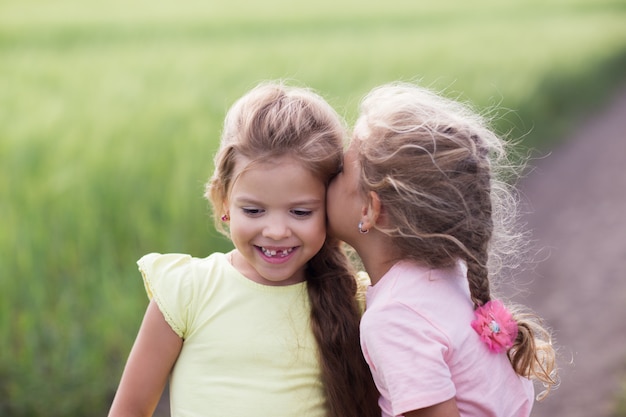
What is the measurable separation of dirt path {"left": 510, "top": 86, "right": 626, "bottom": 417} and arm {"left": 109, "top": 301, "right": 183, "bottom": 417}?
158cm

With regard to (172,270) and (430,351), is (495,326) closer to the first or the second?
(430,351)

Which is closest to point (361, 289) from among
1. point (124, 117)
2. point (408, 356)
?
point (408, 356)

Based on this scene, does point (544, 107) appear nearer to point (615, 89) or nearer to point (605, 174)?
point (605, 174)

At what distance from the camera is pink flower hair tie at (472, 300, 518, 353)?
88.2 inches

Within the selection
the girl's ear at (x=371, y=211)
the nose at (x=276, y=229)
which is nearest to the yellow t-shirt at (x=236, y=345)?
the nose at (x=276, y=229)

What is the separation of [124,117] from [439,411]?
348 cm

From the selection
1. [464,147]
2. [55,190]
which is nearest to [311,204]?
[464,147]

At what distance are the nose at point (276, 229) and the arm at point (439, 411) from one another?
1.59 feet

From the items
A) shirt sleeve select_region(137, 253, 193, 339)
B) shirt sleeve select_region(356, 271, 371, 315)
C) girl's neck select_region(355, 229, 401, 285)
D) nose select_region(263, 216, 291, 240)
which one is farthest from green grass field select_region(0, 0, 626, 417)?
shirt sleeve select_region(137, 253, 193, 339)

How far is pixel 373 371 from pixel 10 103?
3.77 meters

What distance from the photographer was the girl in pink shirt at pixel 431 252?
2131 millimetres

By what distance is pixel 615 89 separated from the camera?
12367 mm

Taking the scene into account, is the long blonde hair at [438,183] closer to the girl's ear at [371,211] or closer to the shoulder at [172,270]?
the girl's ear at [371,211]

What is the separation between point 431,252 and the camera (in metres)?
2.26
